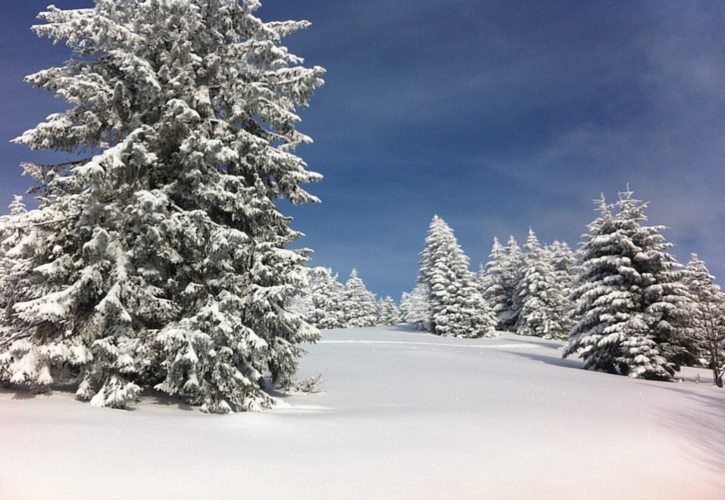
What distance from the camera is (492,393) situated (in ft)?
41.3

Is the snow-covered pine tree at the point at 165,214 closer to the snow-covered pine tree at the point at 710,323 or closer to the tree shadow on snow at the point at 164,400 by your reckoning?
the tree shadow on snow at the point at 164,400

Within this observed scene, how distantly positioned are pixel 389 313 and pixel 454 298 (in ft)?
142

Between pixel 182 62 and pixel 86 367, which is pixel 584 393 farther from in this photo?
pixel 182 62

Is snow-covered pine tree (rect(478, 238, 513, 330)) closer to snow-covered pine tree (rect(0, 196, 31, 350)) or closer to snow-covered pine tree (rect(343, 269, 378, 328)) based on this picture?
snow-covered pine tree (rect(343, 269, 378, 328))

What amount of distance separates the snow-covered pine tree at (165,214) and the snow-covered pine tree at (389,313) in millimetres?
75033

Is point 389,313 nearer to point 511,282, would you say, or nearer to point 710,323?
point 511,282

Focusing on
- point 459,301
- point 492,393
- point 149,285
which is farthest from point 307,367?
point 459,301

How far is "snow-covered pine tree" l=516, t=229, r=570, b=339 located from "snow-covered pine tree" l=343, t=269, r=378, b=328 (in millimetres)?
25334

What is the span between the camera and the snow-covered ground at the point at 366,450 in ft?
17.0

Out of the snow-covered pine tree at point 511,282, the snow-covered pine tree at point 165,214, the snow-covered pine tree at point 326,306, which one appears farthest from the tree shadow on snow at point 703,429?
the snow-covered pine tree at point 326,306

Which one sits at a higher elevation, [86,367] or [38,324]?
[38,324]

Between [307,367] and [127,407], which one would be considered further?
[307,367]

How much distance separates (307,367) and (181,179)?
33.9 feet

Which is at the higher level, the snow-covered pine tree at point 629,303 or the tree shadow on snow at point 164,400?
the snow-covered pine tree at point 629,303
